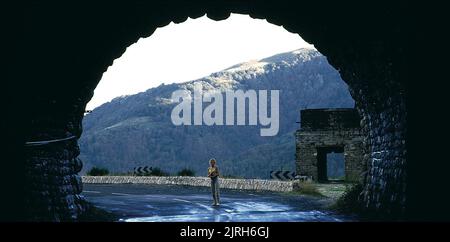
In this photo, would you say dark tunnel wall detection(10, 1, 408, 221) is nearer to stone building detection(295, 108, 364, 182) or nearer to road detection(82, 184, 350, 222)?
road detection(82, 184, 350, 222)

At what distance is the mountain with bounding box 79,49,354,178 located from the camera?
456 ft

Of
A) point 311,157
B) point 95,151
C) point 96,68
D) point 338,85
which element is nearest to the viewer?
point 96,68

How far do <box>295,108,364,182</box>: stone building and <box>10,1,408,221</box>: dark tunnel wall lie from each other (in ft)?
58.7

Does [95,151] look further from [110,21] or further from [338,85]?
[110,21]

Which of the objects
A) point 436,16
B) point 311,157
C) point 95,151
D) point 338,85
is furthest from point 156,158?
point 436,16

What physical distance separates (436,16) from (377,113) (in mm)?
3794

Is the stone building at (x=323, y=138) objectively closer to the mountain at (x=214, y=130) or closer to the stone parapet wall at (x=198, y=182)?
the stone parapet wall at (x=198, y=182)

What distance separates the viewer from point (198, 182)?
105ft

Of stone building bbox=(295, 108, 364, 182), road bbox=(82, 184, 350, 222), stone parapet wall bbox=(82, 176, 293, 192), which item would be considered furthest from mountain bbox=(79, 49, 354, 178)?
road bbox=(82, 184, 350, 222)

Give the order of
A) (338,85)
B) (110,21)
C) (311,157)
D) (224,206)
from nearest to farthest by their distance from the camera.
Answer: (110,21)
(224,206)
(311,157)
(338,85)

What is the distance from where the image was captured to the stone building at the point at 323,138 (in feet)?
106

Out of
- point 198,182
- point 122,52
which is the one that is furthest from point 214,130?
point 122,52

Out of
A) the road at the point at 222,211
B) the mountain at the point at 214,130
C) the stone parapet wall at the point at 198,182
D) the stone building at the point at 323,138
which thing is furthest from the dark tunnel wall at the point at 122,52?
the mountain at the point at 214,130

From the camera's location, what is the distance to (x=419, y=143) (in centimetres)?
1078
